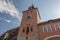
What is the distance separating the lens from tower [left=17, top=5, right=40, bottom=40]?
30.0 meters

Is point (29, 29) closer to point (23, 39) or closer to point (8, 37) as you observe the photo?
point (23, 39)

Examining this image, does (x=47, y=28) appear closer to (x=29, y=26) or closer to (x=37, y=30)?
(x=37, y=30)

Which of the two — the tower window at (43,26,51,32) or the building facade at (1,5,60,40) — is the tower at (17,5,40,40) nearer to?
the building facade at (1,5,60,40)

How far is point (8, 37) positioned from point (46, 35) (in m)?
13.2

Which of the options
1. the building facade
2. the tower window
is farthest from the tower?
the tower window

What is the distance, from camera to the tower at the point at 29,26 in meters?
30.0

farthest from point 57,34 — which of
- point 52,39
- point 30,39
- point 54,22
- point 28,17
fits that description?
point 28,17

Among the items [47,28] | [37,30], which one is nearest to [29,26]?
[37,30]

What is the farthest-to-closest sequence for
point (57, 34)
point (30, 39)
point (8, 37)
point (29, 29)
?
1. point (8, 37)
2. point (29, 29)
3. point (30, 39)
4. point (57, 34)

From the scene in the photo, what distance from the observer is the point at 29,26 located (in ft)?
107

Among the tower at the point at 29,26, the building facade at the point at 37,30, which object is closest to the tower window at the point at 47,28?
the building facade at the point at 37,30

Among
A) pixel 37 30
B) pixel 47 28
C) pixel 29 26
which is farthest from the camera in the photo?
pixel 29 26

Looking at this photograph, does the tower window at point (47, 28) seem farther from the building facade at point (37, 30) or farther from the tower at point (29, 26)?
the tower at point (29, 26)

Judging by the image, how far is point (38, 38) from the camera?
1132 inches
